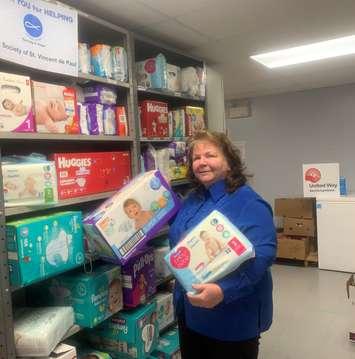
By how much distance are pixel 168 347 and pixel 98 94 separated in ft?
4.99

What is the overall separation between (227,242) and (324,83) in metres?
4.02

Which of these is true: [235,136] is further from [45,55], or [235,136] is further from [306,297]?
[45,55]

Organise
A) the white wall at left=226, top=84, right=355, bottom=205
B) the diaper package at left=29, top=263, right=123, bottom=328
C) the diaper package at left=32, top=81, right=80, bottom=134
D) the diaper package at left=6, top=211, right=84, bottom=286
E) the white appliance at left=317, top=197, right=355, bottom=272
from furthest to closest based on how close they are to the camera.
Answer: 1. the white wall at left=226, top=84, right=355, bottom=205
2. the white appliance at left=317, top=197, right=355, bottom=272
3. the diaper package at left=29, top=263, right=123, bottom=328
4. the diaper package at left=32, top=81, right=80, bottom=134
5. the diaper package at left=6, top=211, right=84, bottom=286

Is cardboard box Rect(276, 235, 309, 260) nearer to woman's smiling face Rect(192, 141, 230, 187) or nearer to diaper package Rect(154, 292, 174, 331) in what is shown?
diaper package Rect(154, 292, 174, 331)

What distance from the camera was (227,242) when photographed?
1.23 meters

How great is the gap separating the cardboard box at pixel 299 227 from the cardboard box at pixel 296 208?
0.06m

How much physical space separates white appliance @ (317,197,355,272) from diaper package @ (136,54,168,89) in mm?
2724

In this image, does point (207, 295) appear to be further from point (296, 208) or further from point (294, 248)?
point (296, 208)

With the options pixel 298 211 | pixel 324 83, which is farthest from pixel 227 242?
pixel 324 83

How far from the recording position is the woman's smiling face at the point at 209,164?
1.49 meters

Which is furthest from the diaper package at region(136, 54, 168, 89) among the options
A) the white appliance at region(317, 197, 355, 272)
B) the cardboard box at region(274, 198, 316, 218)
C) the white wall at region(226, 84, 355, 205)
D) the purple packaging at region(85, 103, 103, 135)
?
the white wall at region(226, 84, 355, 205)

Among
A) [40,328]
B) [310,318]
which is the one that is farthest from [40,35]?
[310,318]

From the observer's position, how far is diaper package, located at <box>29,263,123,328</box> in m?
1.72

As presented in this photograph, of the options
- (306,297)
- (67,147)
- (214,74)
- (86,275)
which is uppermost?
(214,74)
